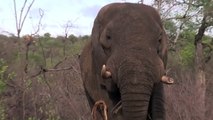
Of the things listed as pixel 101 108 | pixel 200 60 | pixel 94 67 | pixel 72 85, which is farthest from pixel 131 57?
pixel 200 60

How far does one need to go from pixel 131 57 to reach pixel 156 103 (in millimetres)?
880

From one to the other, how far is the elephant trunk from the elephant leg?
0.61m

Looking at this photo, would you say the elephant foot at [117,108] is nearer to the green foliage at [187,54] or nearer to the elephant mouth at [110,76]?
the elephant mouth at [110,76]

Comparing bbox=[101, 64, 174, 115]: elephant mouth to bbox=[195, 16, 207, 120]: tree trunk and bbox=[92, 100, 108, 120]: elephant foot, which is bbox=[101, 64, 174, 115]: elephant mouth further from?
bbox=[195, 16, 207, 120]: tree trunk

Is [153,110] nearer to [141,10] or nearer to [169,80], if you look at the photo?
[169,80]

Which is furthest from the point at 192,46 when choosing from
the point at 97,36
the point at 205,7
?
the point at 97,36

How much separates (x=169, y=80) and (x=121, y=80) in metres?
0.51

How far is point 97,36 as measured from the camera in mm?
5992

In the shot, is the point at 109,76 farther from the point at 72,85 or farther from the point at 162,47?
the point at 72,85

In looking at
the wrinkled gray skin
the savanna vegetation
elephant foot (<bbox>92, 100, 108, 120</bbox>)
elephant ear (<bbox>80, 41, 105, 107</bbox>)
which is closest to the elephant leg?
the wrinkled gray skin

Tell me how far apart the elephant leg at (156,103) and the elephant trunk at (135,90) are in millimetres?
613

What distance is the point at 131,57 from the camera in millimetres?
5094

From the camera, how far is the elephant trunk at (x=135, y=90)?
5008 mm

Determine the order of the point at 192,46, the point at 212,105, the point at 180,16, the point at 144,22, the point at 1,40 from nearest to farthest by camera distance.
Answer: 1. the point at 144,22
2. the point at 212,105
3. the point at 180,16
4. the point at 1,40
5. the point at 192,46
